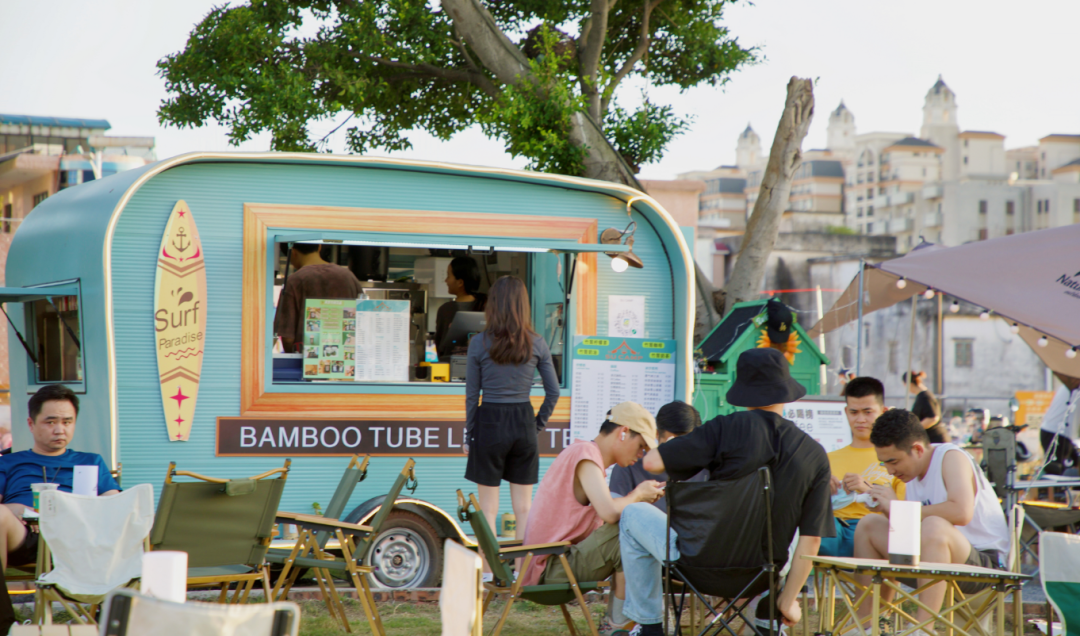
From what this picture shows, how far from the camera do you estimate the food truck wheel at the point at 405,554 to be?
596 centimetres

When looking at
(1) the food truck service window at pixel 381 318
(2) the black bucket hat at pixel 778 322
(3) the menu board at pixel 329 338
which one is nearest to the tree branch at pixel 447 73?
(1) the food truck service window at pixel 381 318

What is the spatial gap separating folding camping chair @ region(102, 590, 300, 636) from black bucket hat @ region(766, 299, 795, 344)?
6164 mm

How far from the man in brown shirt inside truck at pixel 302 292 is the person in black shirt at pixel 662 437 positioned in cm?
219

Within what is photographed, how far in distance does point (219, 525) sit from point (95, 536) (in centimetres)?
53

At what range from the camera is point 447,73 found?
11188mm

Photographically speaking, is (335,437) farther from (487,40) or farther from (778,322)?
(487,40)

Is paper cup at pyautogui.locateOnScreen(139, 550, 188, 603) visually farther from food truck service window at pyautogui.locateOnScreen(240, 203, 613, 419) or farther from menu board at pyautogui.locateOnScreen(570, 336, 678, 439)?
menu board at pyautogui.locateOnScreen(570, 336, 678, 439)

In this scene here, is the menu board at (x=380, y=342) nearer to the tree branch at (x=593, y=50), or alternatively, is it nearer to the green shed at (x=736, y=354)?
the green shed at (x=736, y=354)

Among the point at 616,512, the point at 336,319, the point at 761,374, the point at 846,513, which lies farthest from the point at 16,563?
the point at 846,513

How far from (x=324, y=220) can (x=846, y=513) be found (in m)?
3.31

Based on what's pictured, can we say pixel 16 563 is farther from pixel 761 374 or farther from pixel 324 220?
pixel 761 374

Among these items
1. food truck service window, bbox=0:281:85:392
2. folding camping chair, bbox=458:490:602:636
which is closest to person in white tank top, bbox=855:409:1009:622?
folding camping chair, bbox=458:490:602:636

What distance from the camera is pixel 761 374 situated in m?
4.05

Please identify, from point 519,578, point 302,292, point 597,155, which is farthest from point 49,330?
point 597,155
